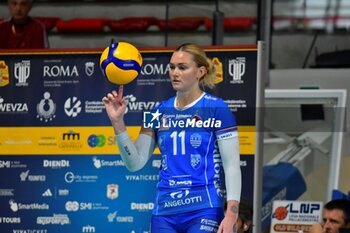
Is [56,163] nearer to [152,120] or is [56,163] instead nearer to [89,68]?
[89,68]

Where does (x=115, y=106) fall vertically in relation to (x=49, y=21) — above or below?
below

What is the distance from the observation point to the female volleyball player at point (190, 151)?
5.99 m

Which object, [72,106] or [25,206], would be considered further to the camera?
Answer: [25,206]

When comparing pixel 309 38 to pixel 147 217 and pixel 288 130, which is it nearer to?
pixel 288 130

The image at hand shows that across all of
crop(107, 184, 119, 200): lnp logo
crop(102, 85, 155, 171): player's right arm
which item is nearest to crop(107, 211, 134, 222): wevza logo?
crop(107, 184, 119, 200): lnp logo

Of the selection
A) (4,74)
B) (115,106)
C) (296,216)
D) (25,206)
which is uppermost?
(4,74)

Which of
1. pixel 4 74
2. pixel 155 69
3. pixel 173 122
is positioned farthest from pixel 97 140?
pixel 173 122

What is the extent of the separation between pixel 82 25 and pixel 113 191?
12.2 feet

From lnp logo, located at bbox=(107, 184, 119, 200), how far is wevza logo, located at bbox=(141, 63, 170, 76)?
3.31 feet

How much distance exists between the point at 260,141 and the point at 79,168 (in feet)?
5.31

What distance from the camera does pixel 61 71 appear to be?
7.82 metres

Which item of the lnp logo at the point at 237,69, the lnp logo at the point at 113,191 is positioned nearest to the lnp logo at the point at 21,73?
the lnp logo at the point at 113,191

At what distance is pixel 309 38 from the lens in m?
10.3

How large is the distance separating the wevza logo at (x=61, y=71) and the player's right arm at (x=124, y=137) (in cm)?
173
